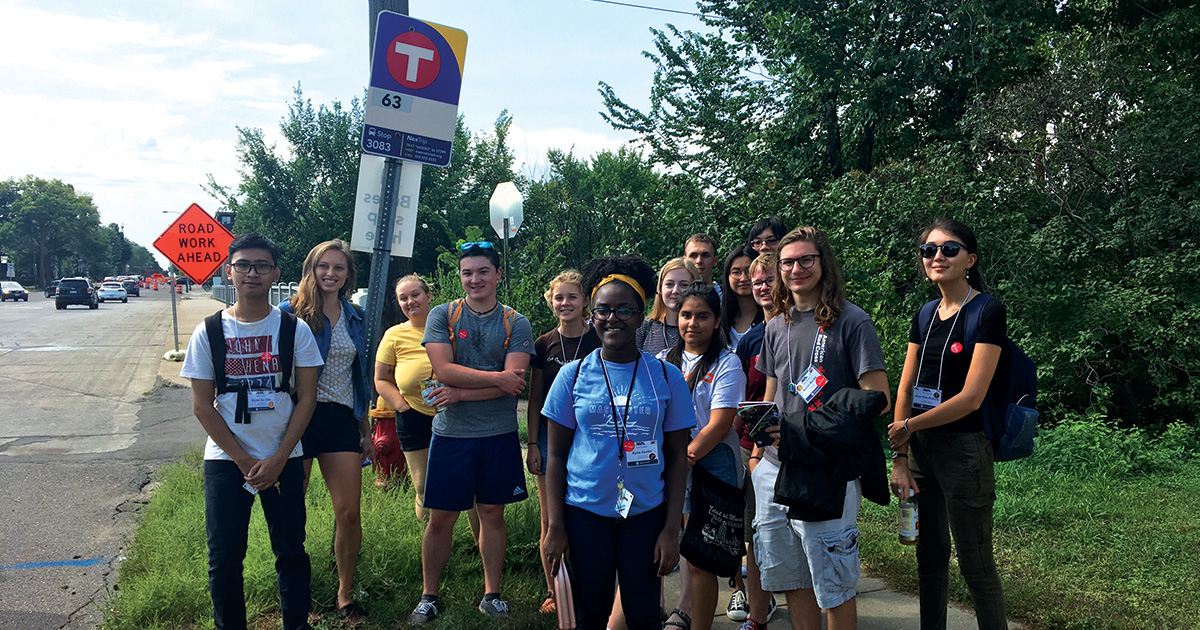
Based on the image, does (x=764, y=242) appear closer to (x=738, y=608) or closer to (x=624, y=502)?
(x=738, y=608)

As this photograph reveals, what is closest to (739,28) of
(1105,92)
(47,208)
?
(1105,92)

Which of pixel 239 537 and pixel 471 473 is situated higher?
pixel 471 473

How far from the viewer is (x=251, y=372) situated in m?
3.43

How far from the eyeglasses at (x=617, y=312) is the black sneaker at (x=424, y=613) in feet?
6.44

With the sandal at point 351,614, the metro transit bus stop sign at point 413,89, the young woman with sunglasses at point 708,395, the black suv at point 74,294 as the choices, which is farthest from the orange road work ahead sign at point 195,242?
the black suv at point 74,294

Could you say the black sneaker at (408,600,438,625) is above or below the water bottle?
below

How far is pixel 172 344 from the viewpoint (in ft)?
72.4

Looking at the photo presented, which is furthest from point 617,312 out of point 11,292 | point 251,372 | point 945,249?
point 11,292

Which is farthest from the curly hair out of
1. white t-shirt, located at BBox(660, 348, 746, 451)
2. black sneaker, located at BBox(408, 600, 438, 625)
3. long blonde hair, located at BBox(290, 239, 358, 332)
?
black sneaker, located at BBox(408, 600, 438, 625)

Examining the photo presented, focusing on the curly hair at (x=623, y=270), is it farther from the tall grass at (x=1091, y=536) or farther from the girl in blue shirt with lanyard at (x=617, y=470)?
the tall grass at (x=1091, y=536)

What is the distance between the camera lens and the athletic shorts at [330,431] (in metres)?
3.90

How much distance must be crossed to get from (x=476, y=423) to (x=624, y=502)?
4.49ft

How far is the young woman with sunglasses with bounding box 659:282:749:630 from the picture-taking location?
3324 mm

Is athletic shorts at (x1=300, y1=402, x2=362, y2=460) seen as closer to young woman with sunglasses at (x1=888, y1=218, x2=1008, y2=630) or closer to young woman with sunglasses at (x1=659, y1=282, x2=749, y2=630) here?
young woman with sunglasses at (x1=659, y1=282, x2=749, y2=630)
